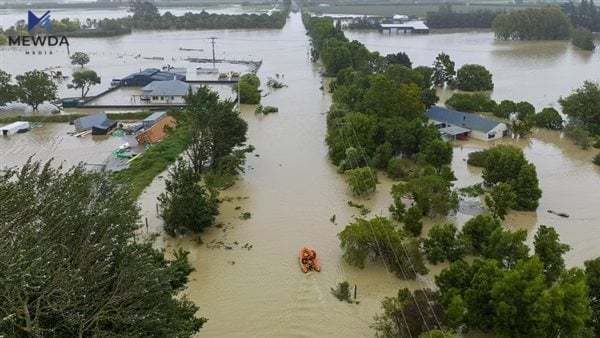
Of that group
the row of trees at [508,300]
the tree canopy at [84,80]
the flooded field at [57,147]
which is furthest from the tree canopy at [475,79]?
the tree canopy at [84,80]

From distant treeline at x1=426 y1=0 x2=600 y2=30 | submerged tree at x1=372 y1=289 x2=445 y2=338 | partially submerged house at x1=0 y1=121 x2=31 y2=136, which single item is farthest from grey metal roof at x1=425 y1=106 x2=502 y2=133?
distant treeline at x1=426 y1=0 x2=600 y2=30

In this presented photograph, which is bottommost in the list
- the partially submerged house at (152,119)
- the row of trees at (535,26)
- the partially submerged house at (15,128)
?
the partially submerged house at (15,128)

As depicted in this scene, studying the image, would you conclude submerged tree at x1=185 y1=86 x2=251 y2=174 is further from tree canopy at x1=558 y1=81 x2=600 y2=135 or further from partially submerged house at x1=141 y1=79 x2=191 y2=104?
tree canopy at x1=558 y1=81 x2=600 y2=135

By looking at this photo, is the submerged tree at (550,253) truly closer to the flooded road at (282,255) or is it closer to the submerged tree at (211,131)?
the flooded road at (282,255)

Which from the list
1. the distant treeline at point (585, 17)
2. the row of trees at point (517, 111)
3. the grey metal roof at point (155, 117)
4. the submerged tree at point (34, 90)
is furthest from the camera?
the distant treeline at point (585, 17)

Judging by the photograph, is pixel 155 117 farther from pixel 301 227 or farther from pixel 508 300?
pixel 508 300

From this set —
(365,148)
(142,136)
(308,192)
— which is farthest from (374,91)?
(142,136)

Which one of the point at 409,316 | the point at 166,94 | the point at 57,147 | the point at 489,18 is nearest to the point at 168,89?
the point at 166,94
